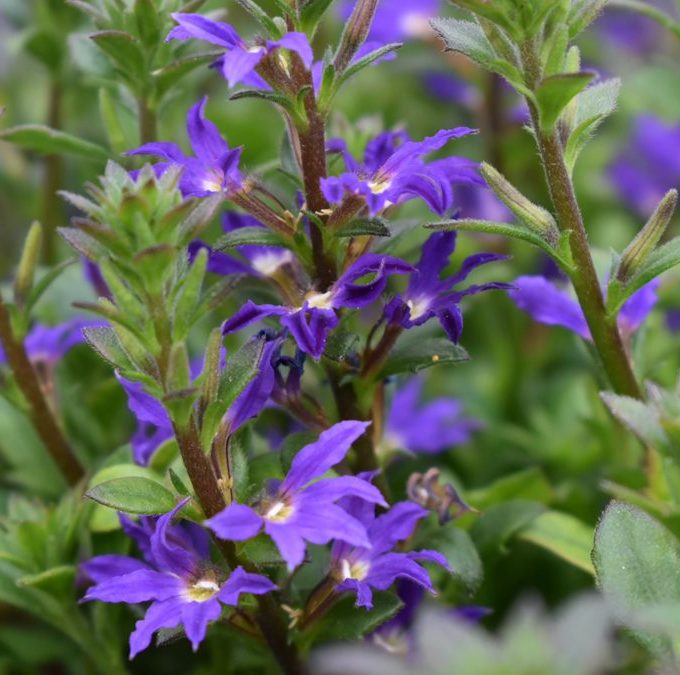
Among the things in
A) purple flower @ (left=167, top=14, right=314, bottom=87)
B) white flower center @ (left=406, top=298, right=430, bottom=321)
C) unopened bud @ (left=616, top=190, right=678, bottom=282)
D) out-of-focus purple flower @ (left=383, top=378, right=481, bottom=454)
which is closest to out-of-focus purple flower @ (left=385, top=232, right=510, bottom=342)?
white flower center @ (left=406, top=298, right=430, bottom=321)

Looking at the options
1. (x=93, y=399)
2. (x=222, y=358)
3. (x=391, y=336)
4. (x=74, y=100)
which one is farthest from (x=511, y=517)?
(x=74, y=100)

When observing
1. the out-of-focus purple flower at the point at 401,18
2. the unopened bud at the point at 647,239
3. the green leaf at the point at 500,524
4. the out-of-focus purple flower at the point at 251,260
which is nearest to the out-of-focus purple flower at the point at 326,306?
the out-of-focus purple flower at the point at 251,260

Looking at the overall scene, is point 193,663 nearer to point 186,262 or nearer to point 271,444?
point 271,444

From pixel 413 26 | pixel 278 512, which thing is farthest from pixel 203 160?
pixel 413 26

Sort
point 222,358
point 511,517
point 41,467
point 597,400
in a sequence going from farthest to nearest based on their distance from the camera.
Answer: point 597,400
point 41,467
point 511,517
point 222,358

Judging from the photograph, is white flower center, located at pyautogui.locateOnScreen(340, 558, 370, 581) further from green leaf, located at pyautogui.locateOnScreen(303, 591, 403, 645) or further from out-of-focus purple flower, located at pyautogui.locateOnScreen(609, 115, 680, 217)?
out-of-focus purple flower, located at pyautogui.locateOnScreen(609, 115, 680, 217)

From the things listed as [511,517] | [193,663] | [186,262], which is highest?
[186,262]

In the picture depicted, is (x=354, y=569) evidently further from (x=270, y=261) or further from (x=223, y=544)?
(x=270, y=261)
